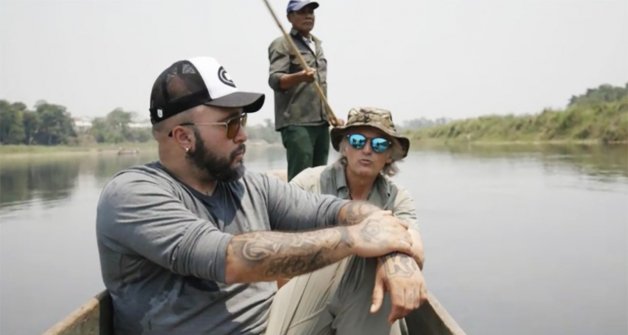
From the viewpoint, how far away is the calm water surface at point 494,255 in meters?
5.83

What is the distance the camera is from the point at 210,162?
6.86 ft

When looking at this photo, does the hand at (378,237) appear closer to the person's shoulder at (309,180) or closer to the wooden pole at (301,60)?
the person's shoulder at (309,180)

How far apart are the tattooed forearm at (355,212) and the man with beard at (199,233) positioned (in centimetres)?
9

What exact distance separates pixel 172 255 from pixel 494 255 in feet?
23.5

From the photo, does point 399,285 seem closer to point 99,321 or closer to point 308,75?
point 99,321

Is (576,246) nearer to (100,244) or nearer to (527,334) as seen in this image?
(527,334)

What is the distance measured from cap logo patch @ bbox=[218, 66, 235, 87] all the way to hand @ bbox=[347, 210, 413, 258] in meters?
0.65

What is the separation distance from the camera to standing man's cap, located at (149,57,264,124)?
2012 mm

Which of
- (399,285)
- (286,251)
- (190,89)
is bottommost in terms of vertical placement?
(399,285)

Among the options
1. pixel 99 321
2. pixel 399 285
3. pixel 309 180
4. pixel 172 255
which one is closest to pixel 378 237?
pixel 399 285

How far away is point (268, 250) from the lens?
1.88 metres

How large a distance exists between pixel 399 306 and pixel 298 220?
0.58 meters

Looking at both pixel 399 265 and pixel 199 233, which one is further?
pixel 399 265

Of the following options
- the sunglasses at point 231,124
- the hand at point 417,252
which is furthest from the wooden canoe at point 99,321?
the sunglasses at point 231,124
